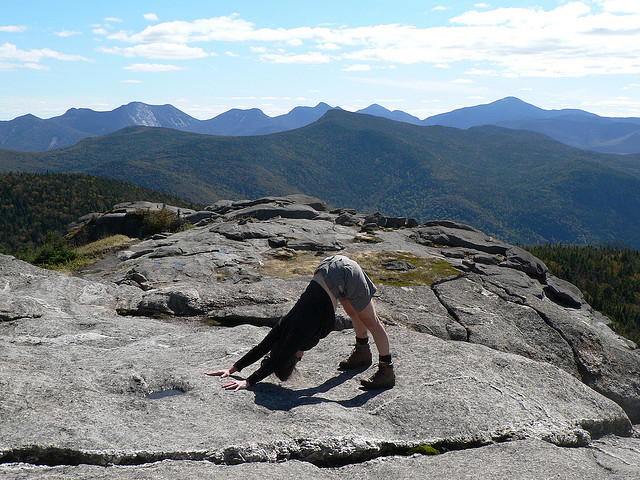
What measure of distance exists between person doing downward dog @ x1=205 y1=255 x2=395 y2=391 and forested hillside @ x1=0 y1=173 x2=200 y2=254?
7437 cm

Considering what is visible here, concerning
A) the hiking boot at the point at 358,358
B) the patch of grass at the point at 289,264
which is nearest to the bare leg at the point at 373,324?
the hiking boot at the point at 358,358

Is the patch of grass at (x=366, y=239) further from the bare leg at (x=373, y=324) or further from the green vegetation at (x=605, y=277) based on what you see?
the green vegetation at (x=605, y=277)

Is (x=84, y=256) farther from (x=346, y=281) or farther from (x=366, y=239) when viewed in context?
(x=346, y=281)

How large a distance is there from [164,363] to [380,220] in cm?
2383

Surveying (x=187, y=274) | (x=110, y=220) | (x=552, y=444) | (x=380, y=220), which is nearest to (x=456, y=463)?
(x=552, y=444)

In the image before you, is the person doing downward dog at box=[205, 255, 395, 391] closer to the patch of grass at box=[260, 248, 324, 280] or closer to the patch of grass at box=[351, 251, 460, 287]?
the patch of grass at box=[351, 251, 460, 287]

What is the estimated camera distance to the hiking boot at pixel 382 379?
7230 millimetres

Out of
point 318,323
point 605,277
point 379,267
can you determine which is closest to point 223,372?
point 318,323

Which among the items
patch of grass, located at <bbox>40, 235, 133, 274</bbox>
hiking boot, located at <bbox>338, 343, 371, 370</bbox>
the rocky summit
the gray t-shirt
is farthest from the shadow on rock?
patch of grass, located at <bbox>40, 235, 133, 274</bbox>

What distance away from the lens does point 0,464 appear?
4848mm

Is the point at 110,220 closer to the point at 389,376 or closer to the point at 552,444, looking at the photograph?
the point at 389,376

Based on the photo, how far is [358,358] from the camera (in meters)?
7.98

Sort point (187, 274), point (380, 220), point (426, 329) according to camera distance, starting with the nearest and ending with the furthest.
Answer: point (426, 329) < point (187, 274) < point (380, 220)

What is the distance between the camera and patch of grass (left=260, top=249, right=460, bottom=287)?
15.9 meters
